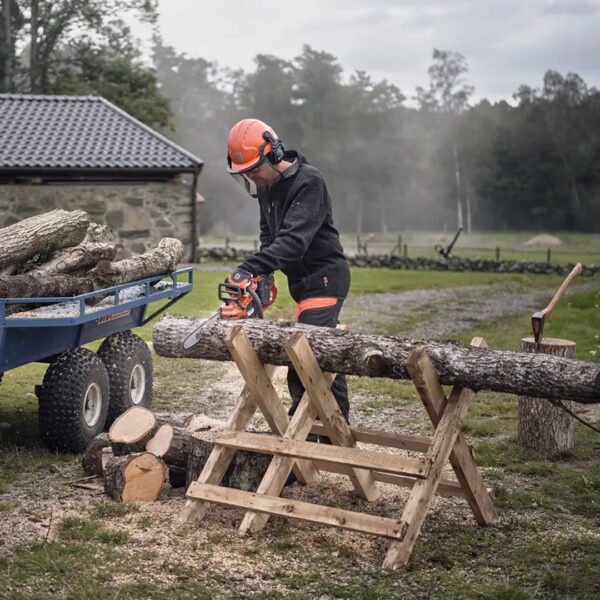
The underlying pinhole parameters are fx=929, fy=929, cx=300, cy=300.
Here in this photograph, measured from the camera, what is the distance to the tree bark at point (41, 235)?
6.20m

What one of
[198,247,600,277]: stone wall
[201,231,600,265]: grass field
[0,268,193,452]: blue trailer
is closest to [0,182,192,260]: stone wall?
[198,247,600,277]: stone wall

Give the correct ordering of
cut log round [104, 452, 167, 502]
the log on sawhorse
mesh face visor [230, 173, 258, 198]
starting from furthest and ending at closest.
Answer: mesh face visor [230, 173, 258, 198], cut log round [104, 452, 167, 502], the log on sawhorse

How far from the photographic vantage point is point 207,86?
71375 mm

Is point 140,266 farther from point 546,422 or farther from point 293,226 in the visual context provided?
point 546,422

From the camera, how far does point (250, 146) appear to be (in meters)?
5.37

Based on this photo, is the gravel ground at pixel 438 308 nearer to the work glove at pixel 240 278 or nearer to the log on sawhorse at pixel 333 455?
the log on sawhorse at pixel 333 455

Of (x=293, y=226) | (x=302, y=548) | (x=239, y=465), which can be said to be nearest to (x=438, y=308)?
(x=293, y=226)

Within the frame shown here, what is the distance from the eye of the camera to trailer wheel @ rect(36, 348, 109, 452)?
6.19 m

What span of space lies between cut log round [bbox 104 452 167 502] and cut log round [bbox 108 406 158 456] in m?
0.19

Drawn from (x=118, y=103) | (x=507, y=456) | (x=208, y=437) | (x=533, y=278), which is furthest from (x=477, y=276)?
(x=208, y=437)

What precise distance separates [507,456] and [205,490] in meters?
2.53

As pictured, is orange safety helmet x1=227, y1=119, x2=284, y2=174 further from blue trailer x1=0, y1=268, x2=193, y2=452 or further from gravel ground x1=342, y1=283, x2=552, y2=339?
gravel ground x1=342, y1=283, x2=552, y2=339

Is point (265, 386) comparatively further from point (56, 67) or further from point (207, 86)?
point (207, 86)

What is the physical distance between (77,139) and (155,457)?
1746 centimetres
